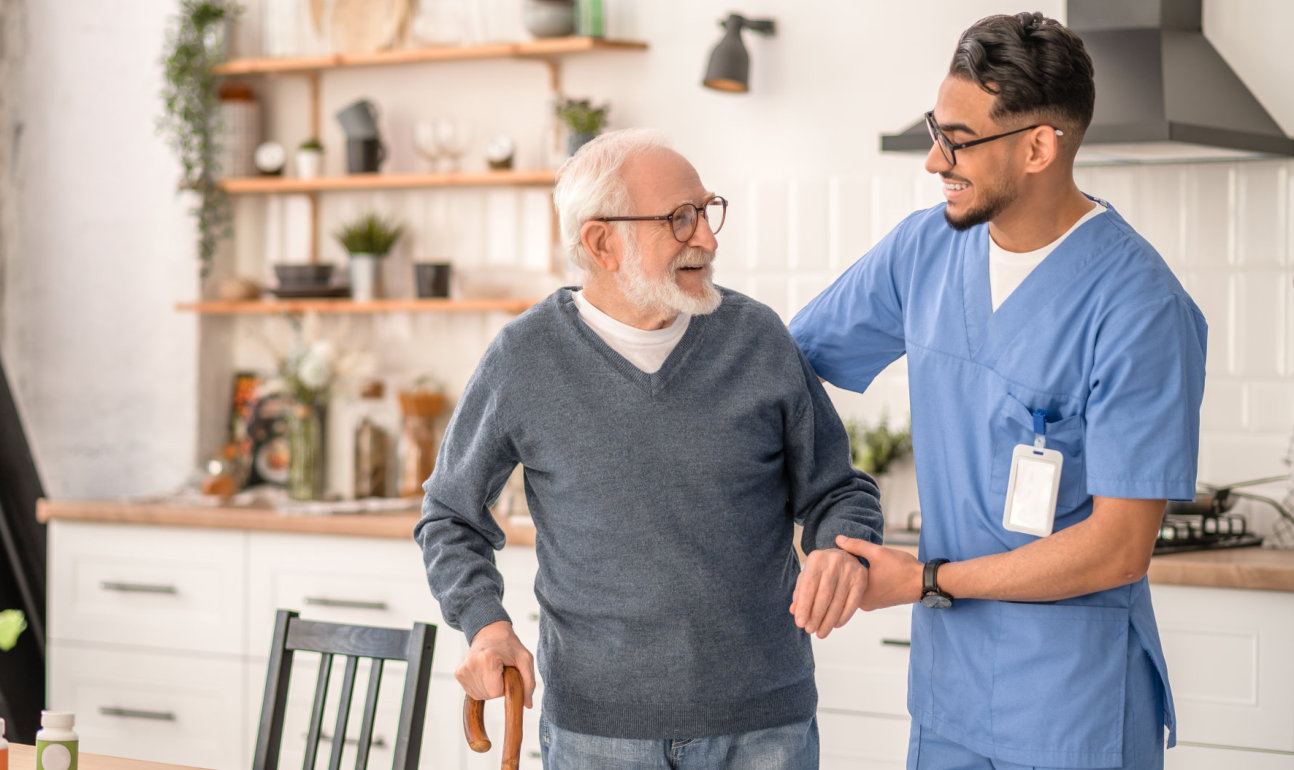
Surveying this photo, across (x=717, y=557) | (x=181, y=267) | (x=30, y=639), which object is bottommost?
(x=30, y=639)

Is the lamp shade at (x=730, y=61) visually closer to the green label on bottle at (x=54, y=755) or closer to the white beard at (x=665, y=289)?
the white beard at (x=665, y=289)

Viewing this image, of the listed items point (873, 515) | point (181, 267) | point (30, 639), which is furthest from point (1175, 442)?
point (30, 639)

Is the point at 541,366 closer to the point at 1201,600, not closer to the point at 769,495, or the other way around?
the point at 769,495

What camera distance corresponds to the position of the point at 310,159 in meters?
4.06

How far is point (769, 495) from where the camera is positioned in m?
1.72

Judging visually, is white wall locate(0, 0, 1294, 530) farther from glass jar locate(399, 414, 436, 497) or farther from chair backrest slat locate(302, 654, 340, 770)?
chair backrest slat locate(302, 654, 340, 770)

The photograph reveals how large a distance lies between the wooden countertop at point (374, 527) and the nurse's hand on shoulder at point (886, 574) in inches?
55.6

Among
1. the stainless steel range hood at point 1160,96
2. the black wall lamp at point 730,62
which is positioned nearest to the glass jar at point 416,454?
the black wall lamp at point 730,62

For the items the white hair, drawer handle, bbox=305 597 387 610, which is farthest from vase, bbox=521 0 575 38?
the white hair

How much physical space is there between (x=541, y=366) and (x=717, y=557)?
1.12 ft

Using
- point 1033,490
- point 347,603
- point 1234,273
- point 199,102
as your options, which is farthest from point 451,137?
point 1033,490

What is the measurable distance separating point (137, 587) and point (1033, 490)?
9.20 feet

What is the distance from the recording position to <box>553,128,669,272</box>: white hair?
173cm

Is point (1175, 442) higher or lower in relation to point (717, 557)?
higher
